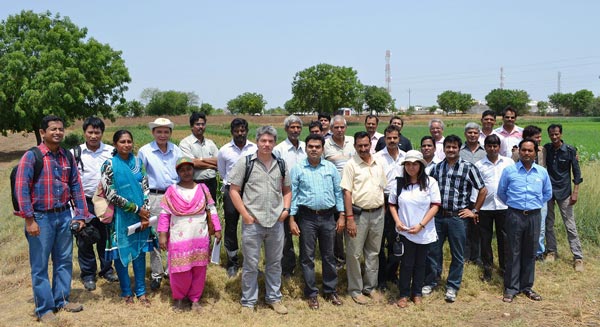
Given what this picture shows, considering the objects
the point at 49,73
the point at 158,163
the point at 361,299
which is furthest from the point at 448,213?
the point at 49,73

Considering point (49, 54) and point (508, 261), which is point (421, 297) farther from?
point (49, 54)

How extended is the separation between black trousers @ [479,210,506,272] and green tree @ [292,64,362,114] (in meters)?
53.8

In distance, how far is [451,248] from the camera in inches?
192

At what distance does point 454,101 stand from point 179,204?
89097 millimetres

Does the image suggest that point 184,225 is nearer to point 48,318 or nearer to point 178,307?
point 178,307

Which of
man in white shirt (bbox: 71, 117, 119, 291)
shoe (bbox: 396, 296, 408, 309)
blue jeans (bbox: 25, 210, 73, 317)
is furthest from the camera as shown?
man in white shirt (bbox: 71, 117, 119, 291)

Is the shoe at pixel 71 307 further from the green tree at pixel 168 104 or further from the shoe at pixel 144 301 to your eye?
the green tree at pixel 168 104

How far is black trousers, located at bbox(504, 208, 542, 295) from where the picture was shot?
4.77 metres

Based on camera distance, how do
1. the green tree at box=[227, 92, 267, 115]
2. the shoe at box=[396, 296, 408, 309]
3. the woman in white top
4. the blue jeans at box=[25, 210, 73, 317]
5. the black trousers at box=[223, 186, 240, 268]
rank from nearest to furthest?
the blue jeans at box=[25, 210, 73, 317]
the woman in white top
the shoe at box=[396, 296, 408, 309]
the black trousers at box=[223, 186, 240, 268]
the green tree at box=[227, 92, 267, 115]

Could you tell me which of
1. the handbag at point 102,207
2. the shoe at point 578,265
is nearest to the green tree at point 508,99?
the shoe at point 578,265

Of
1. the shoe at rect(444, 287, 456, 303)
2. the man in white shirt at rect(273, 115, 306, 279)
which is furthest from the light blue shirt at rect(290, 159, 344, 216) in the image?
the shoe at rect(444, 287, 456, 303)

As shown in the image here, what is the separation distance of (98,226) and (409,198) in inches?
140

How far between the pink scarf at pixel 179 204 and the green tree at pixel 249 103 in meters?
81.9

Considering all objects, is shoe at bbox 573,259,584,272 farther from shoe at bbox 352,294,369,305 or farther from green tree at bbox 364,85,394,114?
green tree at bbox 364,85,394,114
